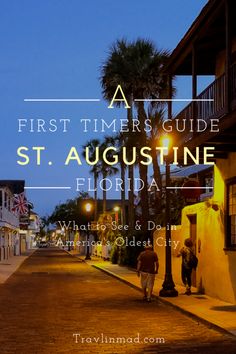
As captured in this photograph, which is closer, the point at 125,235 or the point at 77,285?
the point at 77,285

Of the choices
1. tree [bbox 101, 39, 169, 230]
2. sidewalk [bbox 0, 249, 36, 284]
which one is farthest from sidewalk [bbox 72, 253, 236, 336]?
tree [bbox 101, 39, 169, 230]

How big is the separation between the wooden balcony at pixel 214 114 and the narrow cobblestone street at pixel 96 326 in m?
4.34

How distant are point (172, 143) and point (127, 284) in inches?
304

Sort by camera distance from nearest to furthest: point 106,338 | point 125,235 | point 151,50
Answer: point 106,338 → point 151,50 → point 125,235

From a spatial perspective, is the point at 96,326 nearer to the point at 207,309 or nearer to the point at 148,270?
the point at 207,309

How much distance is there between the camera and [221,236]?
739 inches

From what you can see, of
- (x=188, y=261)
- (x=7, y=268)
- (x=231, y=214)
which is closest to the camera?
(x=231, y=214)

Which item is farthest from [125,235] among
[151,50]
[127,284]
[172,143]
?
[172,143]

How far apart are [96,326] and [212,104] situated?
6839 mm

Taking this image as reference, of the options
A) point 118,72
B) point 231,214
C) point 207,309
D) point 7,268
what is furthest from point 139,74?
point 207,309

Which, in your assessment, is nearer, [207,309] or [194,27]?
[207,309]

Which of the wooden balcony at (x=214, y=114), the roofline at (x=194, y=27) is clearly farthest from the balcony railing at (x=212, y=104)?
the roofline at (x=194, y=27)

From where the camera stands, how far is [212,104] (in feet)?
56.6

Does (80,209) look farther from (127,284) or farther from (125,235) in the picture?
(127,284)
